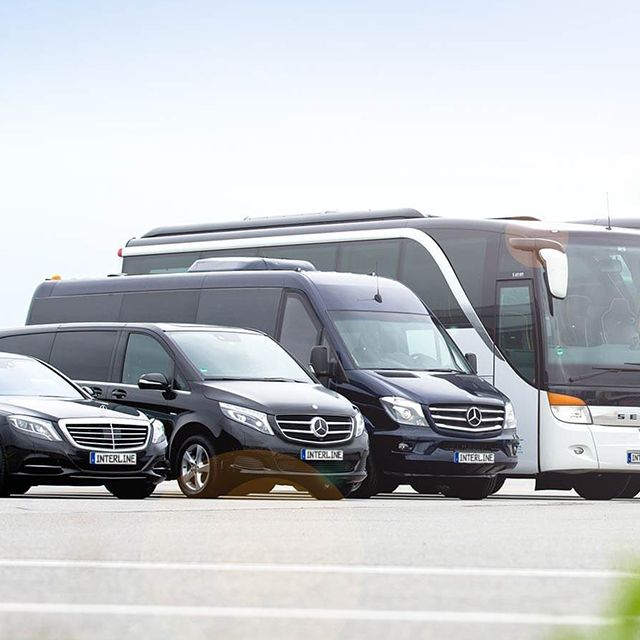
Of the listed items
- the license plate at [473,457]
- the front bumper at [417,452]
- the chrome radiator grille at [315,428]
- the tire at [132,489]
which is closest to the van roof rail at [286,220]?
the license plate at [473,457]

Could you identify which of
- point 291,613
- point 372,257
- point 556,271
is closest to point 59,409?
point 556,271

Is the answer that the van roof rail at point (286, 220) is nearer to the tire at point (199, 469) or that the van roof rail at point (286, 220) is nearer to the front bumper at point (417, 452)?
the front bumper at point (417, 452)

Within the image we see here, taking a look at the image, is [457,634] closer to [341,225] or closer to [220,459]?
[220,459]

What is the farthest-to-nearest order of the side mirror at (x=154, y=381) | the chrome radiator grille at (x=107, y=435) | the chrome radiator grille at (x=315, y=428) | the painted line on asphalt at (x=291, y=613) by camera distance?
the side mirror at (x=154, y=381) < the chrome radiator grille at (x=315, y=428) < the chrome radiator grille at (x=107, y=435) < the painted line on asphalt at (x=291, y=613)

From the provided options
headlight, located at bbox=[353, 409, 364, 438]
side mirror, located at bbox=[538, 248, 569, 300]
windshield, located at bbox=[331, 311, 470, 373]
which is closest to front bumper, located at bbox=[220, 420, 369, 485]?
headlight, located at bbox=[353, 409, 364, 438]

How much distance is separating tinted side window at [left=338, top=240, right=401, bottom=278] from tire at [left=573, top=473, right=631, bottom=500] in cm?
401

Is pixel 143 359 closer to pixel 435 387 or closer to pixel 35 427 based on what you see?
pixel 35 427

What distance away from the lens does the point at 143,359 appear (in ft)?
63.0

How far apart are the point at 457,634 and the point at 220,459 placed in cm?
1148

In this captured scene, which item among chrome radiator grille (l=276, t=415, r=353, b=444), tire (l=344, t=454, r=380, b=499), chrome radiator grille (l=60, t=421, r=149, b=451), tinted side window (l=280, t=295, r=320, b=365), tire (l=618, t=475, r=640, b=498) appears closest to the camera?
chrome radiator grille (l=60, t=421, r=149, b=451)

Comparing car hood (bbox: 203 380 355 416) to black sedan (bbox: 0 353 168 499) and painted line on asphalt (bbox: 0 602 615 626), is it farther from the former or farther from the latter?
painted line on asphalt (bbox: 0 602 615 626)

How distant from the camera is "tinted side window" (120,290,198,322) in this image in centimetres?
2302

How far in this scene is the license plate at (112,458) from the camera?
16984 millimetres

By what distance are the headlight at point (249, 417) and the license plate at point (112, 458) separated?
109cm
